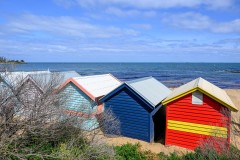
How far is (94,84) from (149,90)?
3.96m

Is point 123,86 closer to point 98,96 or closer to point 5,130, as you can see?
point 98,96

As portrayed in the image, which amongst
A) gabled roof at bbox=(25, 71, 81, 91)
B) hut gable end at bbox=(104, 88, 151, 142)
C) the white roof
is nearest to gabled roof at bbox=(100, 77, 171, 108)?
hut gable end at bbox=(104, 88, 151, 142)

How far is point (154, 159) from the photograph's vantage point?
12352mm

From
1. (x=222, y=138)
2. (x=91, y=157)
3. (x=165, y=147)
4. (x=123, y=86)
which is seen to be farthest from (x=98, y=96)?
(x=222, y=138)

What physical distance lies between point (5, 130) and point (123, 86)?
816cm

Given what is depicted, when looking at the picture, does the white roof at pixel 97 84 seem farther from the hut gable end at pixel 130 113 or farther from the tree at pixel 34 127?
the tree at pixel 34 127

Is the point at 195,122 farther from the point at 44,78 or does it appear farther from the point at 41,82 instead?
the point at 44,78

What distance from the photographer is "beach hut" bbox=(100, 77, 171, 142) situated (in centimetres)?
1498

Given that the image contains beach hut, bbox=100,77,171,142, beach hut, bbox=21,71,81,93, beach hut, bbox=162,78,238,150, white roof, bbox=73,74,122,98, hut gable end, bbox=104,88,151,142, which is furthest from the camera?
white roof, bbox=73,74,122,98

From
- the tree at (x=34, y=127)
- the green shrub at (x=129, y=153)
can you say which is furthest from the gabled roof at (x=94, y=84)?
the tree at (x=34, y=127)

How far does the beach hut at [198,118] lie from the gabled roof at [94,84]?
16.0 feet

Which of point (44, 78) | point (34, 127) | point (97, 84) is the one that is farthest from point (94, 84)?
point (34, 127)

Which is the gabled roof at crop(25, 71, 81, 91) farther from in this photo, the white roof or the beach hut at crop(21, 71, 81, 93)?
the white roof

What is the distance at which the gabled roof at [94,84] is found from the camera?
1634 centimetres
